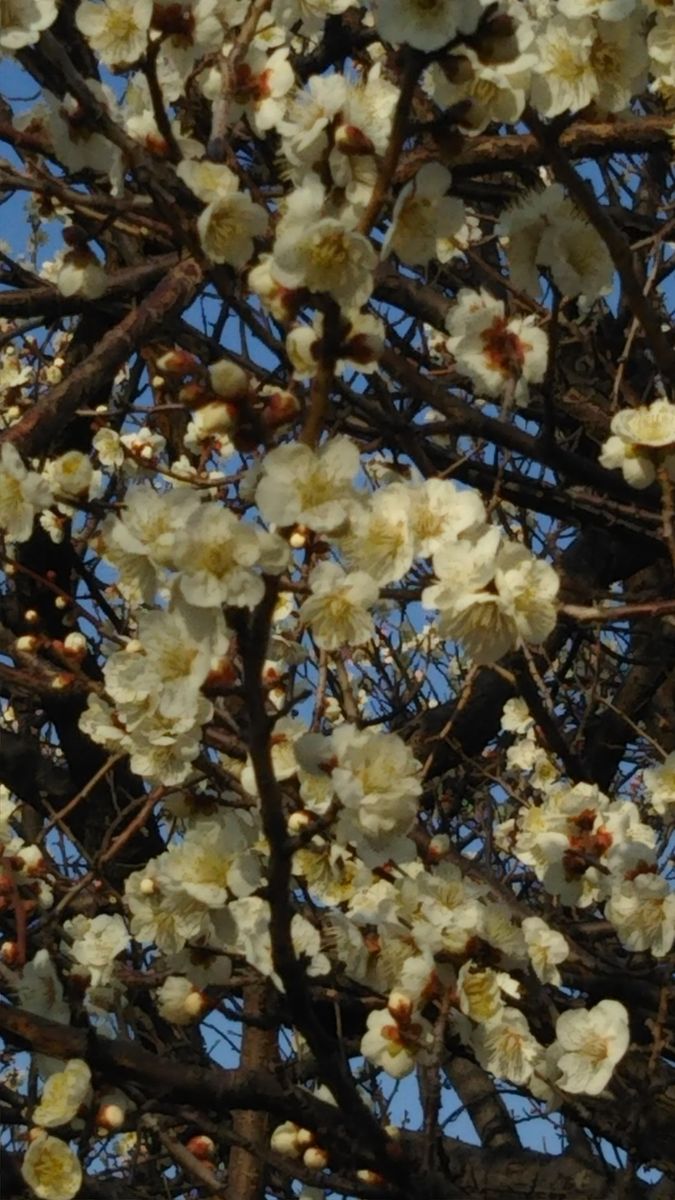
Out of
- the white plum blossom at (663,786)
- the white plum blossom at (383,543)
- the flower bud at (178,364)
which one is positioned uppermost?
the white plum blossom at (663,786)

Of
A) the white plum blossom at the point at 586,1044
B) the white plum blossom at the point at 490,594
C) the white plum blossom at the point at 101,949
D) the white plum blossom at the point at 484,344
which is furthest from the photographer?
the white plum blossom at the point at 101,949

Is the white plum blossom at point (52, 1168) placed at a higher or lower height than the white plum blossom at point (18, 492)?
lower

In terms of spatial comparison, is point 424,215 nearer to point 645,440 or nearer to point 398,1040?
point 645,440

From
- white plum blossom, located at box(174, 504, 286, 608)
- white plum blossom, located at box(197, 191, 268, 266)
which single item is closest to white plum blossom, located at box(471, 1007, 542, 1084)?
white plum blossom, located at box(174, 504, 286, 608)

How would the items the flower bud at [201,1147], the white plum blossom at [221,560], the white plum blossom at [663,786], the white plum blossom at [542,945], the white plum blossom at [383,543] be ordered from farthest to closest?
the white plum blossom at [663,786], the flower bud at [201,1147], the white plum blossom at [542,945], the white plum blossom at [383,543], the white plum blossom at [221,560]

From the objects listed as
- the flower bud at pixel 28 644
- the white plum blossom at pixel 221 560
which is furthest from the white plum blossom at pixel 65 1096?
the flower bud at pixel 28 644

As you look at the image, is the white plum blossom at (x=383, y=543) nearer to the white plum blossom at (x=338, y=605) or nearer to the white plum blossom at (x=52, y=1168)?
the white plum blossom at (x=338, y=605)

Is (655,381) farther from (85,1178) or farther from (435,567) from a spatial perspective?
(85,1178)

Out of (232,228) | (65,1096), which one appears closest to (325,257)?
(232,228)

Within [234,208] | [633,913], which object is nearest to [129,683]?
[234,208]

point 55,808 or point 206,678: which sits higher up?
point 55,808

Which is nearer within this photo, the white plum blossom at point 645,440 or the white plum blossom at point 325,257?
the white plum blossom at point 325,257
